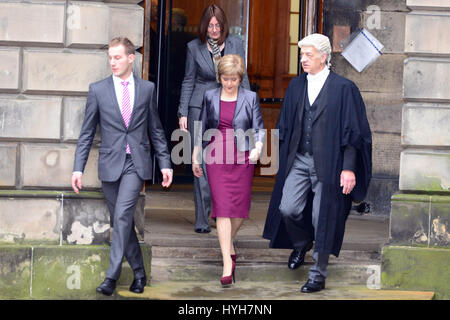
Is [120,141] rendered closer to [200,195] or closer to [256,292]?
[256,292]

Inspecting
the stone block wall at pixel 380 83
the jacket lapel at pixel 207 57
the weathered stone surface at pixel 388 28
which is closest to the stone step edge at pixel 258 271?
the jacket lapel at pixel 207 57

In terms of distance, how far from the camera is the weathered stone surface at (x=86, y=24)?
7.29m

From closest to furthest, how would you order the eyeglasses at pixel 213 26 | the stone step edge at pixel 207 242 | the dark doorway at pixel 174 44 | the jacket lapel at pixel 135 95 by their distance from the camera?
the jacket lapel at pixel 135 95 < the stone step edge at pixel 207 242 < the eyeglasses at pixel 213 26 < the dark doorway at pixel 174 44

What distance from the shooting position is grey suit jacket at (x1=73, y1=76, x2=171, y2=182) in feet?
22.8

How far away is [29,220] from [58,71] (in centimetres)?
119

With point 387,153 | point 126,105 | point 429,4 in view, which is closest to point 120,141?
point 126,105

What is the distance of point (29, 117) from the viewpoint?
24.0 feet

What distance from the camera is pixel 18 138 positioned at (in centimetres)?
730

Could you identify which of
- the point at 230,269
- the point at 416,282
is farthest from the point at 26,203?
the point at 416,282

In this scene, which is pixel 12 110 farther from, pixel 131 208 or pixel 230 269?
pixel 230 269

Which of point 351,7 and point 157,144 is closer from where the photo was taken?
point 157,144

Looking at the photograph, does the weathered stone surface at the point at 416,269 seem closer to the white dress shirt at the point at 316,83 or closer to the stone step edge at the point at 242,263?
the stone step edge at the point at 242,263

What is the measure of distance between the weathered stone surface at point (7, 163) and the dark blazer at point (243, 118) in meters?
1.50

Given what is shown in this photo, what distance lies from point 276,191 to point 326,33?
11.3 feet
